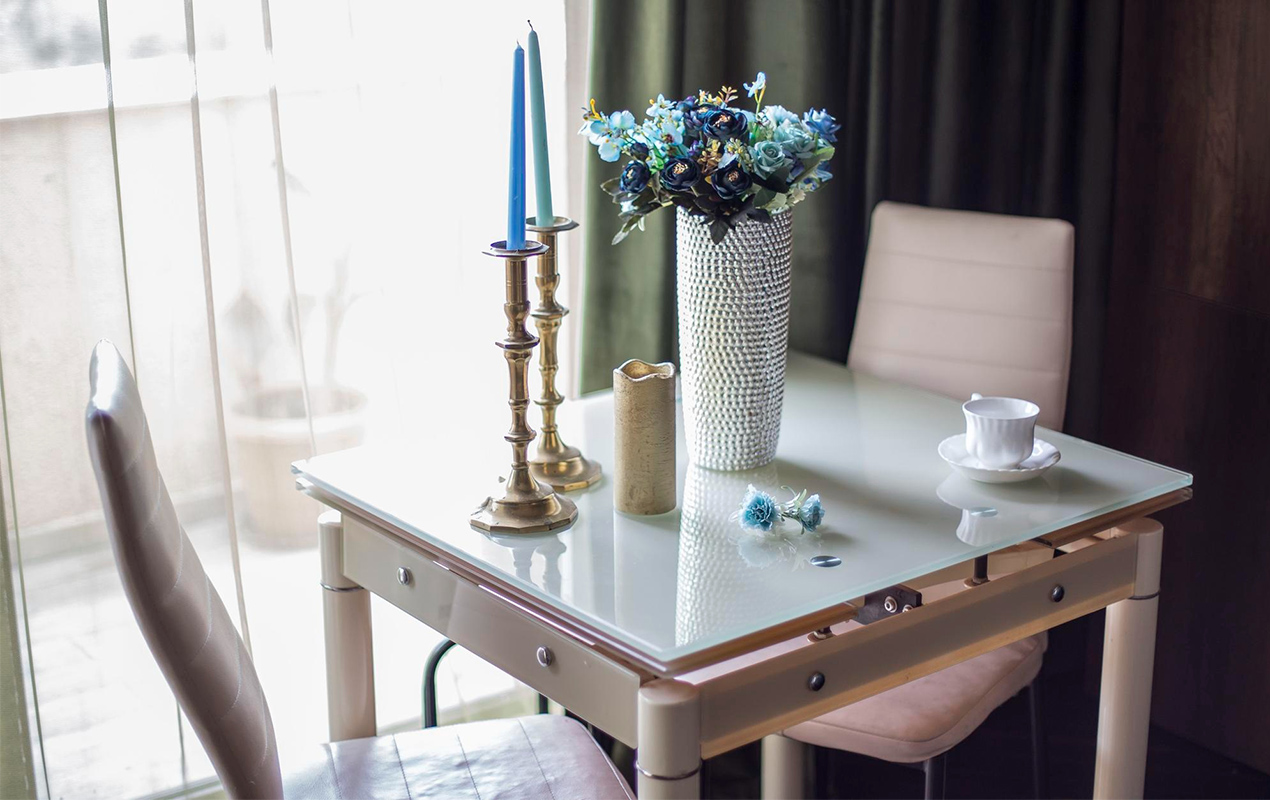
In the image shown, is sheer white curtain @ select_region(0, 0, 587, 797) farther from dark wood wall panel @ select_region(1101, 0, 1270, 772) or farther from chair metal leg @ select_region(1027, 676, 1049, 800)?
dark wood wall panel @ select_region(1101, 0, 1270, 772)

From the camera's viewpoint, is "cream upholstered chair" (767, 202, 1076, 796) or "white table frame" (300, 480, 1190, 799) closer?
"white table frame" (300, 480, 1190, 799)

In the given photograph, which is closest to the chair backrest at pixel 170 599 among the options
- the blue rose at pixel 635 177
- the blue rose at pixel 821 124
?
the blue rose at pixel 635 177

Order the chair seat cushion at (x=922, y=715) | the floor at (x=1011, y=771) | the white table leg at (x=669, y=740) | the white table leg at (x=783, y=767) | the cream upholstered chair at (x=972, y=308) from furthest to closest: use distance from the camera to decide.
Result: the floor at (x=1011, y=771) → the cream upholstered chair at (x=972, y=308) → the white table leg at (x=783, y=767) → the chair seat cushion at (x=922, y=715) → the white table leg at (x=669, y=740)

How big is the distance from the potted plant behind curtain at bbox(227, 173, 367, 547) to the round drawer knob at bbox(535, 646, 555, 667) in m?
0.79

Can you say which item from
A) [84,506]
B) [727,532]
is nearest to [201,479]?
[84,506]

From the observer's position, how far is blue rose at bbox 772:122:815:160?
154cm

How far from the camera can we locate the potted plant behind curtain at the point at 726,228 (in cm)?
152

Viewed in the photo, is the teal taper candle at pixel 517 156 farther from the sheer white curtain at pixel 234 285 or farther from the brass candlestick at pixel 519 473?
the sheer white curtain at pixel 234 285

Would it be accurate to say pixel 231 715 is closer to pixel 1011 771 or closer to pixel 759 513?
pixel 759 513

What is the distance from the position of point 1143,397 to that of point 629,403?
4.42 feet

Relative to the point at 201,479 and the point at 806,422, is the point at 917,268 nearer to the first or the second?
the point at 806,422

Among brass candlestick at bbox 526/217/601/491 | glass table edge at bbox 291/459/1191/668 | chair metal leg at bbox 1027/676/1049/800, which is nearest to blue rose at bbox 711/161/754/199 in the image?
brass candlestick at bbox 526/217/601/491

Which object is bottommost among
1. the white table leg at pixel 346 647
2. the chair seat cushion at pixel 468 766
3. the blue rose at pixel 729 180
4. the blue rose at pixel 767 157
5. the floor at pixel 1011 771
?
the floor at pixel 1011 771

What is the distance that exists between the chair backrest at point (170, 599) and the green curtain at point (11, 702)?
0.59 meters
